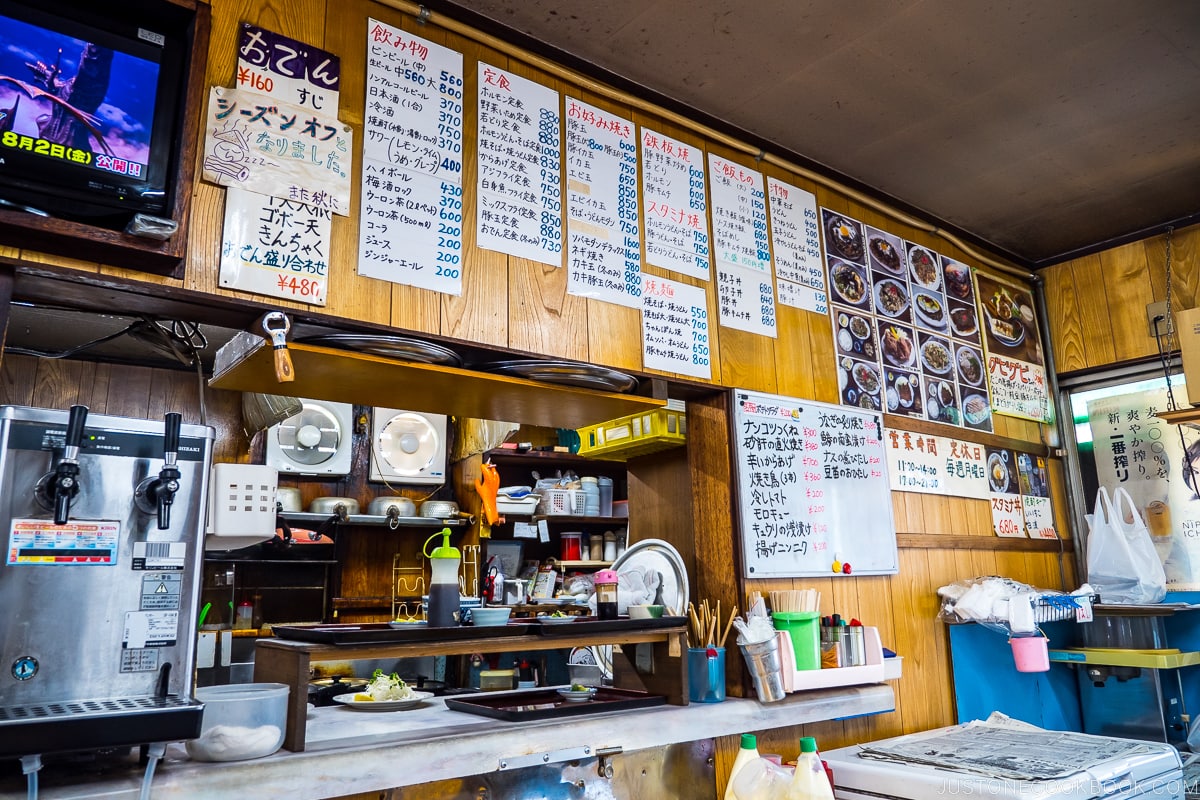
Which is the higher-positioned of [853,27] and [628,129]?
[853,27]

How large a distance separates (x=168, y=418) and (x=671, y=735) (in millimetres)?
1502

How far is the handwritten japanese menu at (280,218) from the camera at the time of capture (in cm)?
190

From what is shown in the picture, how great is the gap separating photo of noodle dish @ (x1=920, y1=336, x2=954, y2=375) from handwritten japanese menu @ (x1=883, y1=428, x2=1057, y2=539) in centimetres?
32

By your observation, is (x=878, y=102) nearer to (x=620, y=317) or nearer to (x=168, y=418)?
(x=620, y=317)

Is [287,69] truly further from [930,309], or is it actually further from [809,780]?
[930,309]

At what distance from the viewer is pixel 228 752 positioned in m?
1.63

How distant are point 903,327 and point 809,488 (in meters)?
1.05

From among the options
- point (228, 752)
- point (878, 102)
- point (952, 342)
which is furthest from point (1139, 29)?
point (228, 752)

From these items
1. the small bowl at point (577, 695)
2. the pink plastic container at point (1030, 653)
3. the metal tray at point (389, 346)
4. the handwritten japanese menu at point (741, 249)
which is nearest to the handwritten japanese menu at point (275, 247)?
the metal tray at point (389, 346)

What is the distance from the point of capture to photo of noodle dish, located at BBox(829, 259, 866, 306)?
335 cm

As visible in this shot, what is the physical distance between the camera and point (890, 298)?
3.57m

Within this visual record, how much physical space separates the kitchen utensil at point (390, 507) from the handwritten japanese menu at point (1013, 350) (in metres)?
3.54

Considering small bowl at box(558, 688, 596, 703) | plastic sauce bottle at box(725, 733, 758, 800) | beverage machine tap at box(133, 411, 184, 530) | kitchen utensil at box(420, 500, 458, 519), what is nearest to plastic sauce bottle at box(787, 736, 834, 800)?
plastic sauce bottle at box(725, 733, 758, 800)

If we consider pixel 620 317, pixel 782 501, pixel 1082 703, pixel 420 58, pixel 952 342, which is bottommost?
pixel 1082 703
